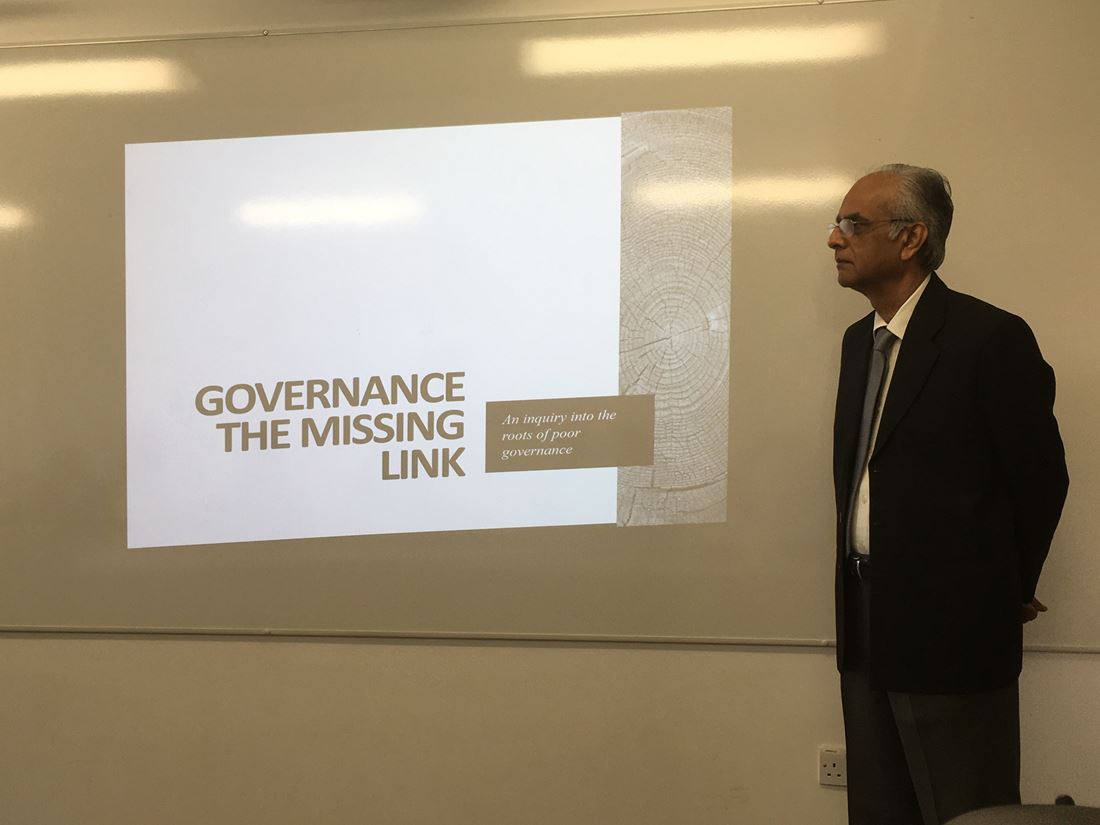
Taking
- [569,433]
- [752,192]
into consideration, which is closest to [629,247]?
[752,192]

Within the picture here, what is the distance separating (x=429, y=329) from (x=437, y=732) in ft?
3.56

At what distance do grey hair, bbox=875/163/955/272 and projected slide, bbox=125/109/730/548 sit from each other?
585 millimetres

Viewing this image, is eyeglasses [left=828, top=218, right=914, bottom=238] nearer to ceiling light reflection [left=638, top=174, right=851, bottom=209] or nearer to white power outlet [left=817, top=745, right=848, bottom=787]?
ceiling light reflection [left=638, top=174, right=851, bottom=209]

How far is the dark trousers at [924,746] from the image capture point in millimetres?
1998

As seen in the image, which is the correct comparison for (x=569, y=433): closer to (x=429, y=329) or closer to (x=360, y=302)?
(x=429, y=329)

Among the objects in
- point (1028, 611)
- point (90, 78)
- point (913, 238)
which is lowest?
point (1028, 611)

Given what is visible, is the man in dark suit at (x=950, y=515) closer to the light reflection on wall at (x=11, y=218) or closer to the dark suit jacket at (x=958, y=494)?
the dark suit jacket at (x=958, y=494)

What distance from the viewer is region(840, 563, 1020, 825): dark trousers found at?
200cm

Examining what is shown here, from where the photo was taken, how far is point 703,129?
8.66 ft

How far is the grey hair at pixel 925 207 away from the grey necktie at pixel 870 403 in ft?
0.55

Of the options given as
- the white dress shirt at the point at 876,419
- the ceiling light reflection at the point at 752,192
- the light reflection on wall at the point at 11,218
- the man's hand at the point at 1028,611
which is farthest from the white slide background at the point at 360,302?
the man's hand at the point at 1028,611

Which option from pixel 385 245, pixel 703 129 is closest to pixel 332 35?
pixel 385 245

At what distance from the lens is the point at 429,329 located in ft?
8.94

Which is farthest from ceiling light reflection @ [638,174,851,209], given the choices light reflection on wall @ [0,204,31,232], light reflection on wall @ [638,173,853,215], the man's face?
light reflection on wall @ [0,204,31,232]
